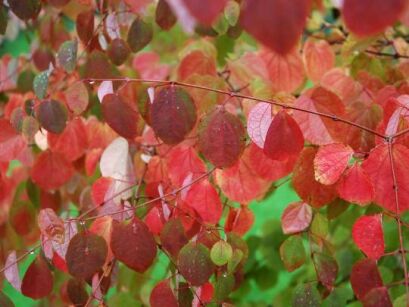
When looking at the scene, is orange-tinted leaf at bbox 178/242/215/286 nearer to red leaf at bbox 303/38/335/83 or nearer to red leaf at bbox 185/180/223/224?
red leaf at bbox 185/180/223/224

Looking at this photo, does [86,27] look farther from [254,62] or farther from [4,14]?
[254,62]

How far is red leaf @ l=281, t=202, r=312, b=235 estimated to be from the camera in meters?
1.03

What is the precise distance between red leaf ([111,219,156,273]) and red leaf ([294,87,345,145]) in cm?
27

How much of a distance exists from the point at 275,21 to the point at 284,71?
3.13 feet

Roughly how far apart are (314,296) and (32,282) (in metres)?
0.42

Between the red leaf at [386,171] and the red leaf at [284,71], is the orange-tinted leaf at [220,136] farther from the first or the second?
the red leaf at [284,71]

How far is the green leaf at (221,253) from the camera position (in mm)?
853

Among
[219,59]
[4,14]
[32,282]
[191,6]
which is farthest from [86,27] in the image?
[191,6]

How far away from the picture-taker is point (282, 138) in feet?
2.75

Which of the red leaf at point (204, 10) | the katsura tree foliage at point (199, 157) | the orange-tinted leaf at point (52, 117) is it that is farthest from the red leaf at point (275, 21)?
→ the orange-tinted leaf at point (52, 117)

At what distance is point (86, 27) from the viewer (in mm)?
1081

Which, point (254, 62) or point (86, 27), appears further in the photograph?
point (254, 62)

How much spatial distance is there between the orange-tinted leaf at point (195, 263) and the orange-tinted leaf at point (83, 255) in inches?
4.6

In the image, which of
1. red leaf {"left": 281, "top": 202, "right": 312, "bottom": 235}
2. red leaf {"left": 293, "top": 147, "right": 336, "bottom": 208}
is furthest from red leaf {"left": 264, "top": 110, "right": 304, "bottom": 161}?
red leaf {"left": 281, "top": 202, "right": 312, "bottom": 235}
